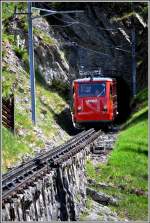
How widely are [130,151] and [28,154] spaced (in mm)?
4359

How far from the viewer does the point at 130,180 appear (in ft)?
68.7

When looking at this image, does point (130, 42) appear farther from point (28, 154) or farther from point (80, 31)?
point (28, 154)

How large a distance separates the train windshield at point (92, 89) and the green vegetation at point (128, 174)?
19.7 ft

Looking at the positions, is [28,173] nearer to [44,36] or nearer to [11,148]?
[11,148]

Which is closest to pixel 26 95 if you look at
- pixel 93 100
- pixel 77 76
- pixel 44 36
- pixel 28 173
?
pixel 93 100

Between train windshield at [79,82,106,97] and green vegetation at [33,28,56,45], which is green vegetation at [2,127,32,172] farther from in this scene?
green vegetation at [33,28,56,45]

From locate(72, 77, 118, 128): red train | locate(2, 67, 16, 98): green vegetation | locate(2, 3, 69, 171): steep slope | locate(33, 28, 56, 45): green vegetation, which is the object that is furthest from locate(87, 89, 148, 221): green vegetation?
locate(33, 28, 56, 45): green vegetation

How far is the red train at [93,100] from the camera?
35.4 m

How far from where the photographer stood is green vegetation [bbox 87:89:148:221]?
1856 cm

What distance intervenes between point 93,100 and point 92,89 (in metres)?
0.66

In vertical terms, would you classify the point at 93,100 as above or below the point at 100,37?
below

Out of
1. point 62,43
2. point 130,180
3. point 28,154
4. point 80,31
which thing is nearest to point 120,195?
point 130,180

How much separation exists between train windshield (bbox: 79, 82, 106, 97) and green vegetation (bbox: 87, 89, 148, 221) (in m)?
5.99

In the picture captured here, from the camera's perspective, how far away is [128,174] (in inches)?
858
